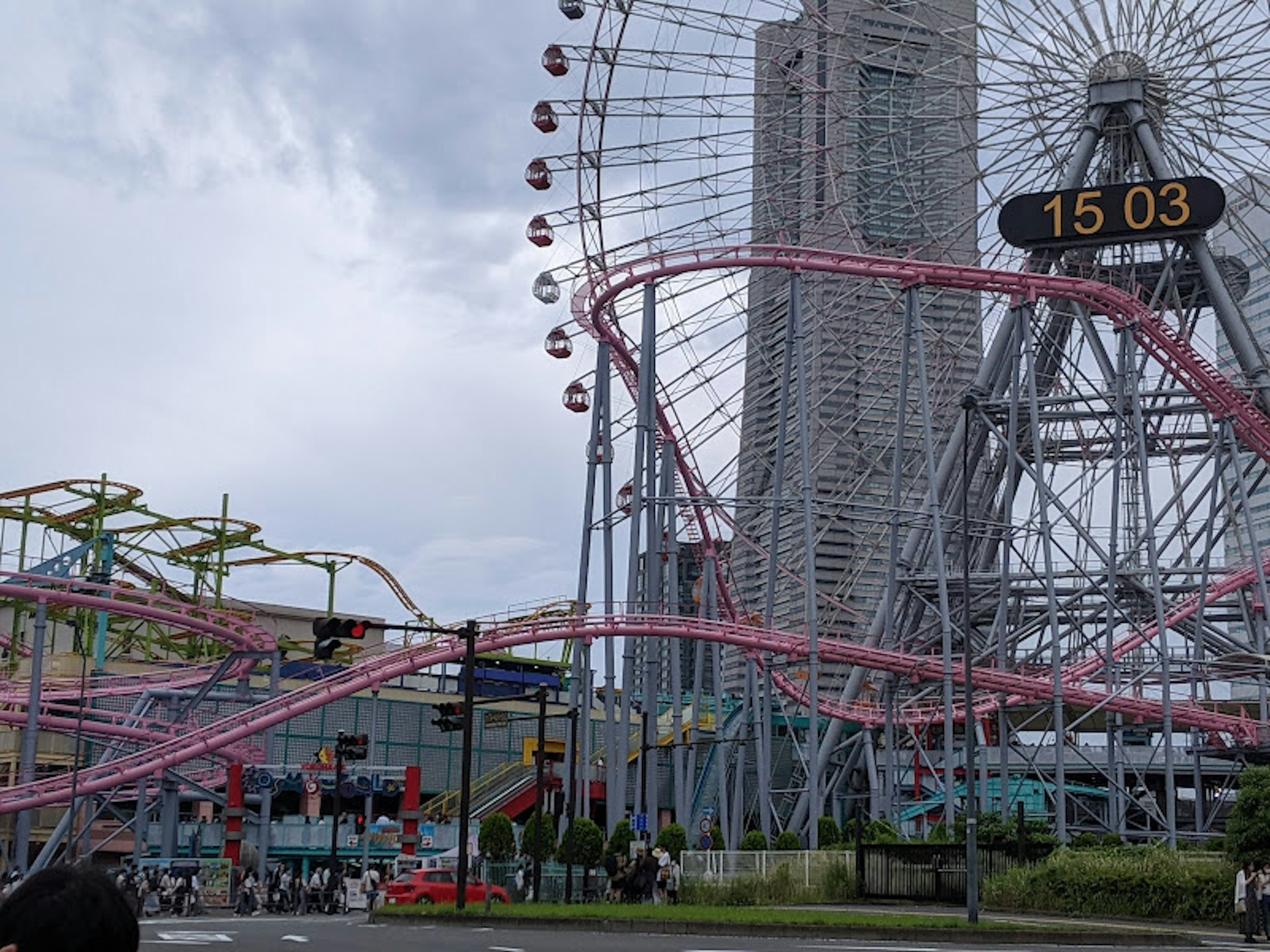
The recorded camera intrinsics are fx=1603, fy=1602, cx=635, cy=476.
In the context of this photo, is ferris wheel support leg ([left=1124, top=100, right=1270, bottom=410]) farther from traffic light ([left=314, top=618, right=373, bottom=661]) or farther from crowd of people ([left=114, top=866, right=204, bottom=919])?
crowd of people ([left=114, top=866, right=204, bottom=919])

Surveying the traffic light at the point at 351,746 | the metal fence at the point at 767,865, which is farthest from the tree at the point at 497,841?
the metal fence at the point at 767,865

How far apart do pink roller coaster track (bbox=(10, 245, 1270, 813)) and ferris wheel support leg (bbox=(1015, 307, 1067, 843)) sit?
1.56m

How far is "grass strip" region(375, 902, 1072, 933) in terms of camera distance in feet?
82.2

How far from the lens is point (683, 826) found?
46.5m

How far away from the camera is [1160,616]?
47938mm

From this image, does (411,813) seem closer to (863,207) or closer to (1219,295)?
(863,207)

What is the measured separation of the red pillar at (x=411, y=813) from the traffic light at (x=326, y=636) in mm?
28745

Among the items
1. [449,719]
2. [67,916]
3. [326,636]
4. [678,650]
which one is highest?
[678,650]

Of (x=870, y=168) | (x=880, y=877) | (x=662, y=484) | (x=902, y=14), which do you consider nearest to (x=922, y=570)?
(x=662, y=484)

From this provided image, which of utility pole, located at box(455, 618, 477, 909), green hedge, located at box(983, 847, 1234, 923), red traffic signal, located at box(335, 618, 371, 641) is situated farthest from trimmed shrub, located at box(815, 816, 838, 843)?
red traffic signal, located at box(335, 618, 371, 641)

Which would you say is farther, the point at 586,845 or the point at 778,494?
the point at 778,494

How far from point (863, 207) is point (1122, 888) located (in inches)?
1212

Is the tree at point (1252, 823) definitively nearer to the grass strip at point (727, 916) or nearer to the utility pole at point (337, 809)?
the grass strip at point (727, 916)

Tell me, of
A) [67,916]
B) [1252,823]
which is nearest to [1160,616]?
[1252,823]
